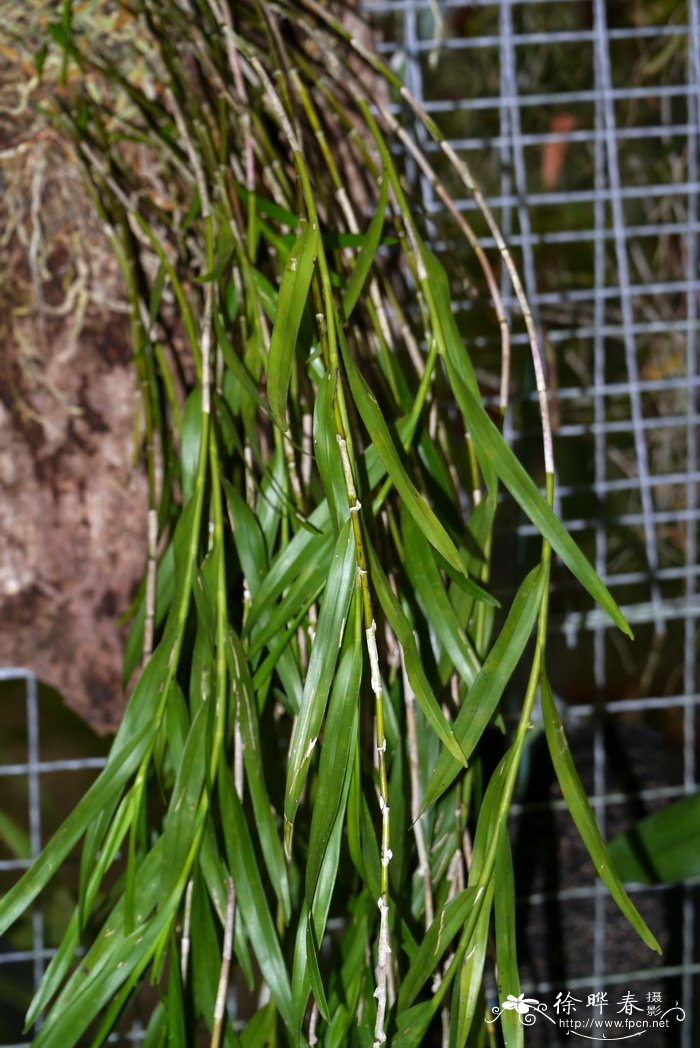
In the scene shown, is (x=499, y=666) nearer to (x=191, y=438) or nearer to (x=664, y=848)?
(x=191, y=438)

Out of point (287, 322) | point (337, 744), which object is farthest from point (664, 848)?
point (287, 322)

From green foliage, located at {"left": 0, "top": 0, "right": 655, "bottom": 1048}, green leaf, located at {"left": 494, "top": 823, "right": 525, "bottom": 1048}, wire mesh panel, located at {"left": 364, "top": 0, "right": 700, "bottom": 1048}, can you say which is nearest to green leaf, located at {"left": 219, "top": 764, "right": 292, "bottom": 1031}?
green foliage, located at {"left": 0, "top": 0, "right": 655, "bottom": 1048}

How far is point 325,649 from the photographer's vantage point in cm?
40

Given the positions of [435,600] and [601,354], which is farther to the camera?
[601,354]

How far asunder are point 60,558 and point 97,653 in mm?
78

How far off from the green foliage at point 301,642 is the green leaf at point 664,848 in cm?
21

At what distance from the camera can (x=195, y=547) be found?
47 cm

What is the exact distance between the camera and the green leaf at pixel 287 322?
396mm

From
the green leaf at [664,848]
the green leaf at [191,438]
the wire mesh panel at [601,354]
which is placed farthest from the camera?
the wire mesh panel at [601,354]

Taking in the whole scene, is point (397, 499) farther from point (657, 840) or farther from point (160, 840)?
point (657, 840)

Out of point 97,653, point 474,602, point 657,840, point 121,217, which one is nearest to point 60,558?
point 97,653

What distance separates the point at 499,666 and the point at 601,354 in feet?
1.38

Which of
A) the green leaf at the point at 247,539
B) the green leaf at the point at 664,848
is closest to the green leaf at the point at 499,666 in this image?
the green leaf at the point at 247,539

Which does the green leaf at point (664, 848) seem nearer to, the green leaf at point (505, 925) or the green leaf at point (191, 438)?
the green leaf at point (505, 925)
